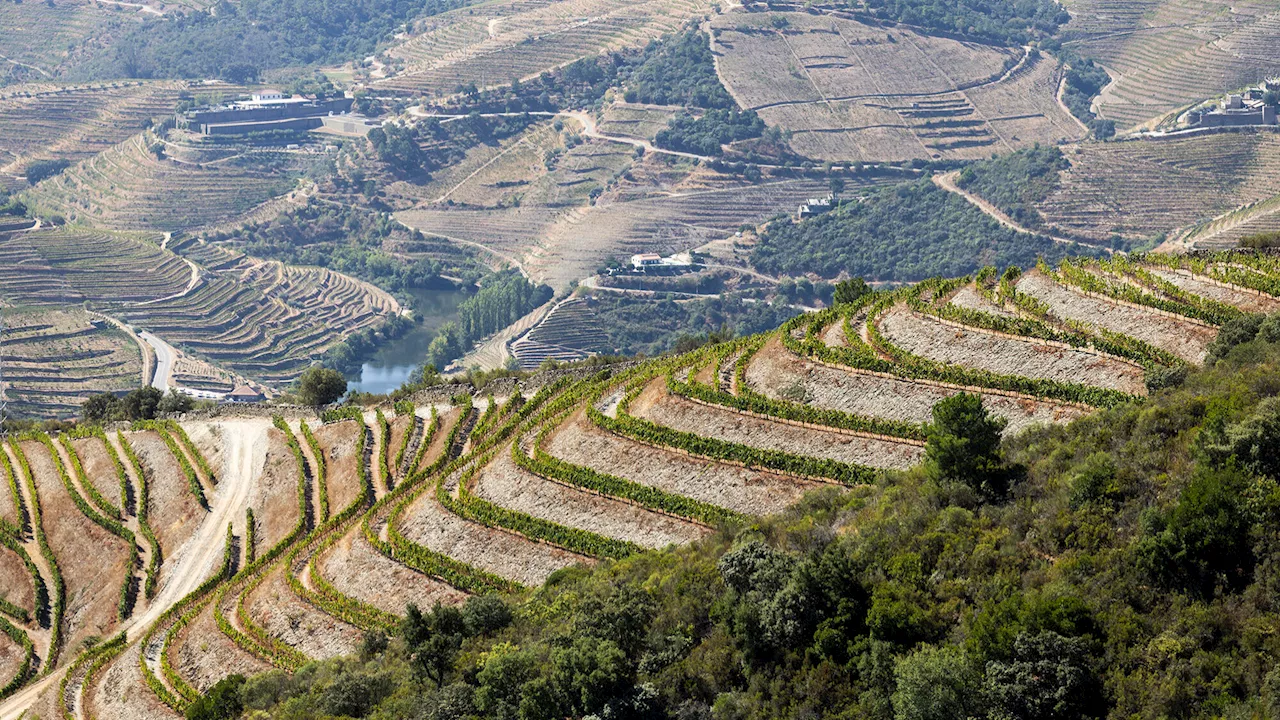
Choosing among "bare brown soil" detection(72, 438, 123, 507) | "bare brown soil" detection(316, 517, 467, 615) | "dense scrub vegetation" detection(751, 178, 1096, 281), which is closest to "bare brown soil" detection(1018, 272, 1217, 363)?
"bare brown soil" detection(316, 517, 467, 615)

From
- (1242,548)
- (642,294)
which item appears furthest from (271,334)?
(1242,548)

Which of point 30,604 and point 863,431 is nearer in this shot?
point 863,431

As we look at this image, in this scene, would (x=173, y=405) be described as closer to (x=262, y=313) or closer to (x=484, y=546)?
(x=484, y=546)

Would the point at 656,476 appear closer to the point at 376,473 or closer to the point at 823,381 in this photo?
the point at 823,381

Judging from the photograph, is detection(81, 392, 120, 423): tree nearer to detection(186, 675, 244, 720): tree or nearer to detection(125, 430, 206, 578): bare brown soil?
detection(125, 430, 206, 578): bare brown soil

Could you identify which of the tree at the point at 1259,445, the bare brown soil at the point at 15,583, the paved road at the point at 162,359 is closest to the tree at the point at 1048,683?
the tree at the point at 1259,445
